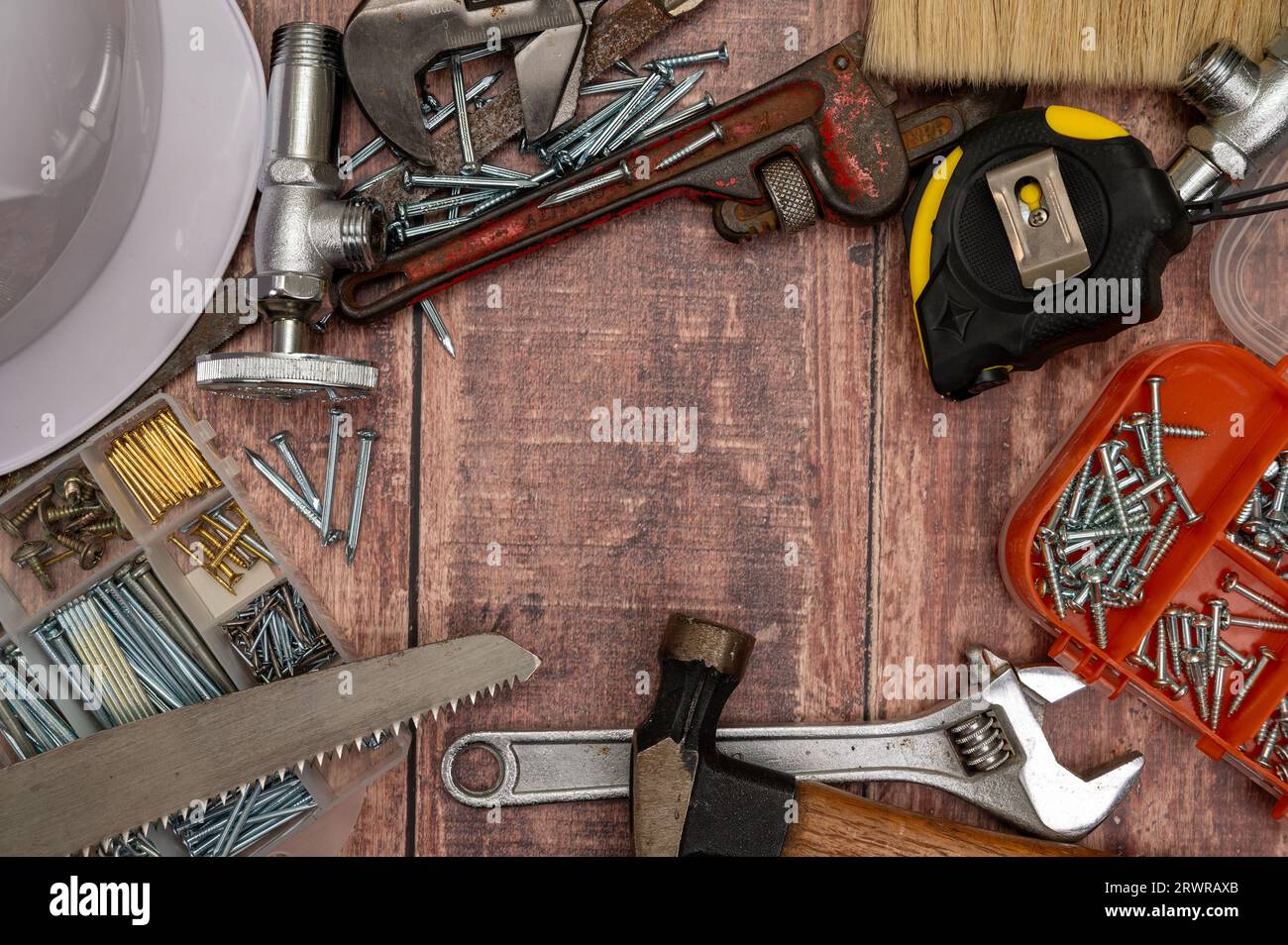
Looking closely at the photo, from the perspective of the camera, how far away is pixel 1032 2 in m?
1.16

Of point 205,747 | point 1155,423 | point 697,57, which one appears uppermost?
point 697,57

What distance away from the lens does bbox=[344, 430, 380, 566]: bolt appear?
126 centimetres

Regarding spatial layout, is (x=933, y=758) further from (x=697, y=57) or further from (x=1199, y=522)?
(x=697, y=57)

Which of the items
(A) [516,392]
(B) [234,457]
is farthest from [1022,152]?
(B) [234,457]

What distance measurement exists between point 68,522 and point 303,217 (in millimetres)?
577

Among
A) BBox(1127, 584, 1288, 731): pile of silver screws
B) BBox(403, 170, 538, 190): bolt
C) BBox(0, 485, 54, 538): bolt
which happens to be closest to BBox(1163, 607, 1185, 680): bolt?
BBox(1127, 584, 1288, 731): pile of silver screws

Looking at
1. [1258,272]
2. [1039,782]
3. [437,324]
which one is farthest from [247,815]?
[1258,272]

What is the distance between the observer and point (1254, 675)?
4.10 feet

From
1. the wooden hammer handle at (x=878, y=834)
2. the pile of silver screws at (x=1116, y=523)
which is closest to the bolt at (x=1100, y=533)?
the pile of silver screws at (x=1116, y=523)

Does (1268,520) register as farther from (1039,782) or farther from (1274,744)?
(1039,782)

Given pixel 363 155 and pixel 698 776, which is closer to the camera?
pixel 698 776

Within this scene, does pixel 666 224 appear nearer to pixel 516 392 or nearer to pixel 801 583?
pixel 516 392

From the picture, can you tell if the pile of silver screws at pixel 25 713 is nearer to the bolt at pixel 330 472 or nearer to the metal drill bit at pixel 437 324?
the bolt at pixel 330 472

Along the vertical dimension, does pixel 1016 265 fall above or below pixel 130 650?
above
